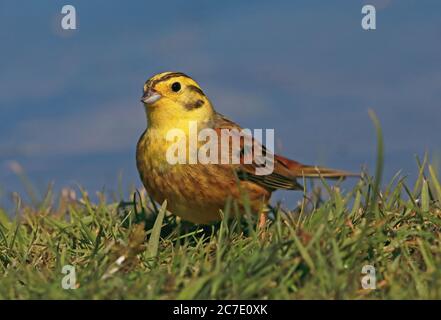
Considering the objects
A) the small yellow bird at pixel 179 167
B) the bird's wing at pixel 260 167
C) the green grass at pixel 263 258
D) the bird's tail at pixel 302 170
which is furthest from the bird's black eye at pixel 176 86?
the bird's tail at pixel 302 170

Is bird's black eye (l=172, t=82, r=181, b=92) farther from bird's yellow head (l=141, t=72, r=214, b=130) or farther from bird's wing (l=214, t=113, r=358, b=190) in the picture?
bird's wing (l=214, t=113, r=358, b=190)

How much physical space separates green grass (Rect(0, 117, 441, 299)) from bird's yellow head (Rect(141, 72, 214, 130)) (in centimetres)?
89

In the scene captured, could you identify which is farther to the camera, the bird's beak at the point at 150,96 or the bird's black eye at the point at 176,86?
the bird's black eye at the point at 176,86

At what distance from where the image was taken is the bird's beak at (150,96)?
21.5 ft

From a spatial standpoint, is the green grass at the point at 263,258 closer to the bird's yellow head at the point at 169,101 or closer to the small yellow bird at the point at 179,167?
the small yellow bird at the point at 179,167

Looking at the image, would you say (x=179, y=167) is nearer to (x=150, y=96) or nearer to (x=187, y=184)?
(x=187, y=184)

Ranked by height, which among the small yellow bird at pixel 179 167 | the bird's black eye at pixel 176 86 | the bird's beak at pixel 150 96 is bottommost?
the small yellow bird at pixel 179 167

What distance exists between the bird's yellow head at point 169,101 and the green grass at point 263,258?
885 millimetres

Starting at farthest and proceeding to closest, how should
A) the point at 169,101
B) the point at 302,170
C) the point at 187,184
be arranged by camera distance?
the point at 302,170
the point at 169,101
the point at 187,184

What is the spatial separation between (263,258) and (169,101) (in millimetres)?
2491

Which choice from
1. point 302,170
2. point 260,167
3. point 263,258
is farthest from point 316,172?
point 263,258

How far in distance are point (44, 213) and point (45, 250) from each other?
81.6 inches

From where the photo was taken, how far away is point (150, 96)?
21.7 feet

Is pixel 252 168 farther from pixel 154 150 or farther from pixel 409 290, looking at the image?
pixel 409 290
